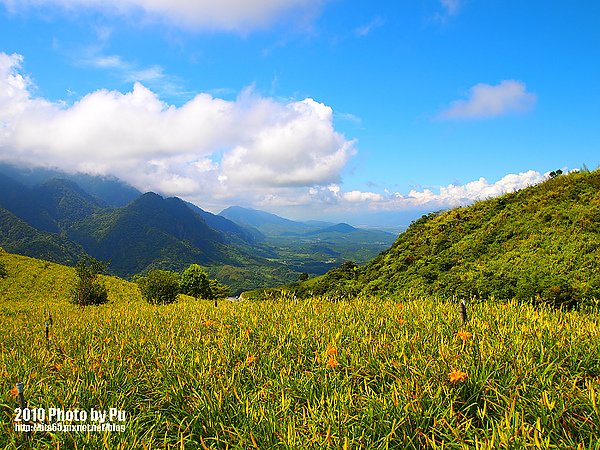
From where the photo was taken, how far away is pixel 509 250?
20609 mm

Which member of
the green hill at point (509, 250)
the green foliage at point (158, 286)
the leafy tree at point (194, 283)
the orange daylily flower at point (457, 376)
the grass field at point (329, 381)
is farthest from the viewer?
the leafy tree at point (194, 283)

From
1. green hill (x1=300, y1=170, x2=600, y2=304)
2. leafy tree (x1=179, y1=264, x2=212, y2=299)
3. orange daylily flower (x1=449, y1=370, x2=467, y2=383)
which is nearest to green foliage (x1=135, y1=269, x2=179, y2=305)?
green hill (x1=300, y1=170, x2=600, y2=304)

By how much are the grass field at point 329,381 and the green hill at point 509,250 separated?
19.7 ft

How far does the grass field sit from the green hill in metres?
6.01

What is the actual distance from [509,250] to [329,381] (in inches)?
834

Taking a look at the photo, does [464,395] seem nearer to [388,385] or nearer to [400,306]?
[388,385]

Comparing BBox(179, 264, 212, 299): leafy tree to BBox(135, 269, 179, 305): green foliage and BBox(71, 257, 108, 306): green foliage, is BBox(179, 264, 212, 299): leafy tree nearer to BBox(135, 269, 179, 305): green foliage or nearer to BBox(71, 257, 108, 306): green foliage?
BBox(135, 269, 179, 305): green foliage

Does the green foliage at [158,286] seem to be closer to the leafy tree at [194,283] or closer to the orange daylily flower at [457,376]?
the leafy tree at [194,283]

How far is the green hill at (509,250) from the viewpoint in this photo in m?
15.5

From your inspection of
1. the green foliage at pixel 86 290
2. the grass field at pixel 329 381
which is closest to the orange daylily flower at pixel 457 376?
the grass field at pixel 329 381

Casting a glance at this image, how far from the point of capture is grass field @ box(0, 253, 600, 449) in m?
2.78

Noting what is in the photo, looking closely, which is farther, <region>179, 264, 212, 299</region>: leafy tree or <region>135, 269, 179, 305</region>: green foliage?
<region>179, 264, 212, 299</region>: leafy tree

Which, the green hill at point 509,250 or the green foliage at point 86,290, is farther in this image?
the green foliage at point 86,290

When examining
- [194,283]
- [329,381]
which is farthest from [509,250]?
[194,283]
